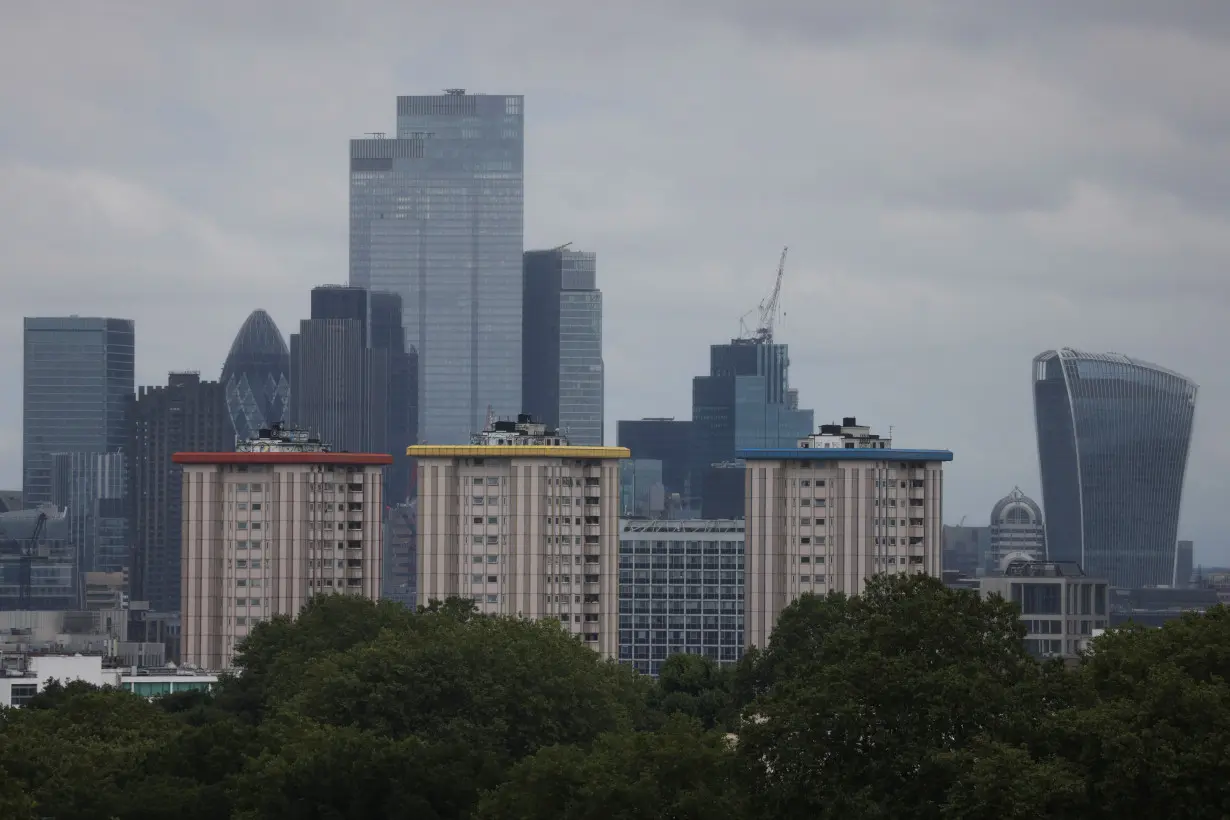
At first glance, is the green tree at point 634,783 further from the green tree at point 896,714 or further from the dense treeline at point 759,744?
the green tree at point 896,714

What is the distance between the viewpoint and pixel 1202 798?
3903 inches

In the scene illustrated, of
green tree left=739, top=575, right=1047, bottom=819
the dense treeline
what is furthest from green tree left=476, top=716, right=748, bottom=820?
green tree left=739, top=575, right=1047, bottom=819

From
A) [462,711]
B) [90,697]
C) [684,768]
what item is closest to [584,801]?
[684,768]

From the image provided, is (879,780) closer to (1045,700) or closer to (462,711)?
(1045,700)

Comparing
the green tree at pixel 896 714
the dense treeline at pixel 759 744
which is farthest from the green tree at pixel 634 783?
the green tree at pixel 896 714

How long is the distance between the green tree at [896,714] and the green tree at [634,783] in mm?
2814

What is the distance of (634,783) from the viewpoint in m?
117

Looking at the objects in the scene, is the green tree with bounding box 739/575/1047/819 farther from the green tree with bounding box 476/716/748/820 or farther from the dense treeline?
the green tree with bounding box 476/716/748/820

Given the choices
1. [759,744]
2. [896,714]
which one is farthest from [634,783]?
[896,714]

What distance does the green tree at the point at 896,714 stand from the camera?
4227 inches

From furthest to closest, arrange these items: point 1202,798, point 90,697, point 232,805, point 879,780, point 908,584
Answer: point 90,697 < point 232,805 < point 908,584 < point 879,780 < point 1202,798

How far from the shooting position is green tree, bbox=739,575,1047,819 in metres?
107

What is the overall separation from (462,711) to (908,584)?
44025mm

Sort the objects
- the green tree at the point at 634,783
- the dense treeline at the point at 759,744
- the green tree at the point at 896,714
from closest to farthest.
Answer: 1. the dense treeline at the point at 759,744
2. the green tree at the point at 896,714
3. the green tree at the point at 634,783
